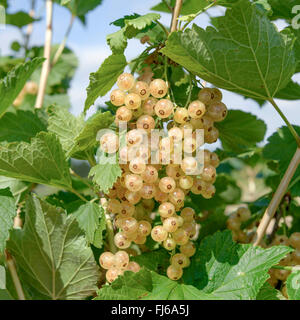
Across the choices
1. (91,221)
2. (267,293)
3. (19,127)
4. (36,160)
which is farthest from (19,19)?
(267,293)

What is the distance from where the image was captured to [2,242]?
0.70 meters

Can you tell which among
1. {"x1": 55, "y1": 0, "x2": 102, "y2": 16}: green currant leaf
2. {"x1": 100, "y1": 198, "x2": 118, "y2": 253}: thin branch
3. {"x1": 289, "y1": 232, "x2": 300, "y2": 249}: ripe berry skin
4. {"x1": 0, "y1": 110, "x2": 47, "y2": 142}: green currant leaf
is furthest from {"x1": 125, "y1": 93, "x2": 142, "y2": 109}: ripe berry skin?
{"x1": 55, "y1": 0, "x2": 102, "y2": 16}: green currant leaf

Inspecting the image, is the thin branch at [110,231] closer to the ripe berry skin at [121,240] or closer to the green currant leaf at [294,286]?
the ripe berry skin at [121,240]

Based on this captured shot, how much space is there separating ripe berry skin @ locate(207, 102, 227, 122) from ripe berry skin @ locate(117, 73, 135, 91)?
145mm

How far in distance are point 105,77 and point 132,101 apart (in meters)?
0.07

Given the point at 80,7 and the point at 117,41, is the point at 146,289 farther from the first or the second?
the point at 80,7

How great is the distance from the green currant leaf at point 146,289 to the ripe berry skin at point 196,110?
27 cm

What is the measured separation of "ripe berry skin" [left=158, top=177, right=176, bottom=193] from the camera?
70 centimetres

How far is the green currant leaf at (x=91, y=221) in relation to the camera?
0.73 m

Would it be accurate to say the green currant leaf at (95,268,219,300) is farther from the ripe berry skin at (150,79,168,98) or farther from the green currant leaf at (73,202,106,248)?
the ripe berry skin at (150,79,168,98)

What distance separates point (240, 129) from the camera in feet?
3.05

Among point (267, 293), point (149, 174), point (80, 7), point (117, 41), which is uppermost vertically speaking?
point (80, 7)

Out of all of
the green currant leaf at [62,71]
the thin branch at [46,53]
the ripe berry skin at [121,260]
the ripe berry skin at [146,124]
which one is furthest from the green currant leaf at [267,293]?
the green currant leaf at [62,71]

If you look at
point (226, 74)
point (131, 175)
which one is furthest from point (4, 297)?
point (226, 74)
